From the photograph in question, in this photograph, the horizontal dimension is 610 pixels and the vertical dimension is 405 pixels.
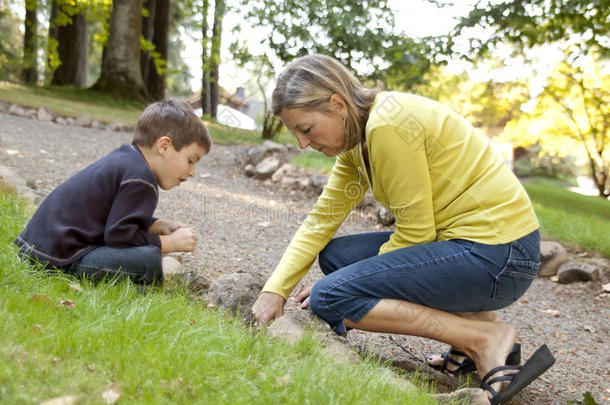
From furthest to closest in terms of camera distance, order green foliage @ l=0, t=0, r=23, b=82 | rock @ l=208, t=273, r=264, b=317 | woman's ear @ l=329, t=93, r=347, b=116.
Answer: green foliage @ l=0, t=0, r=23, b=82 < rock @ l=208, t=273, r=264, b=317 < woman's ear @ l=329, t=93, r=347, b=116

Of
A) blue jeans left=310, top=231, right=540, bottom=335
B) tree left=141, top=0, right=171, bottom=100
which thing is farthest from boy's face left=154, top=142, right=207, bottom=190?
tree left=141, top=0, right=171, bottom=100

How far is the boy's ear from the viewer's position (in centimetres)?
255

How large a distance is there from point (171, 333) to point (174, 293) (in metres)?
0.65

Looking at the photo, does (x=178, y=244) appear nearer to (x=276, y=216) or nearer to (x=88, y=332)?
(x=88, y=332)

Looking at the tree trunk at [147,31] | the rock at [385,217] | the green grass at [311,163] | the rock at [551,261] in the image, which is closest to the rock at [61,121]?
the green grass at [311,163]

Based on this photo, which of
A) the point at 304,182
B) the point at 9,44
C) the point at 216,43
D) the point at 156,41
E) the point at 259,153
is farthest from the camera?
the point at 9,44

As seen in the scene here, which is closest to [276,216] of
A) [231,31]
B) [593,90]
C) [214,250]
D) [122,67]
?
Answer: [214,250]

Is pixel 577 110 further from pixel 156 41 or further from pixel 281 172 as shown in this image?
pixel 156 41

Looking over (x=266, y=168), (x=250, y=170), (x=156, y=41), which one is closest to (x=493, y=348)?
(x=266, y=168)

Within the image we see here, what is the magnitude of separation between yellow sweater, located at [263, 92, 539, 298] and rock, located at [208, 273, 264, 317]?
0.76 m

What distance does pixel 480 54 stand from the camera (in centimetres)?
680

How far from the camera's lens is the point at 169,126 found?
2.59 metres

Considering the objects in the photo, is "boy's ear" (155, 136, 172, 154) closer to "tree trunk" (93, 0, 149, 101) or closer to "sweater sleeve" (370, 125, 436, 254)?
"sweater sleeve" (370, 125, 436, 254)

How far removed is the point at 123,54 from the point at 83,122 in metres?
3.32
